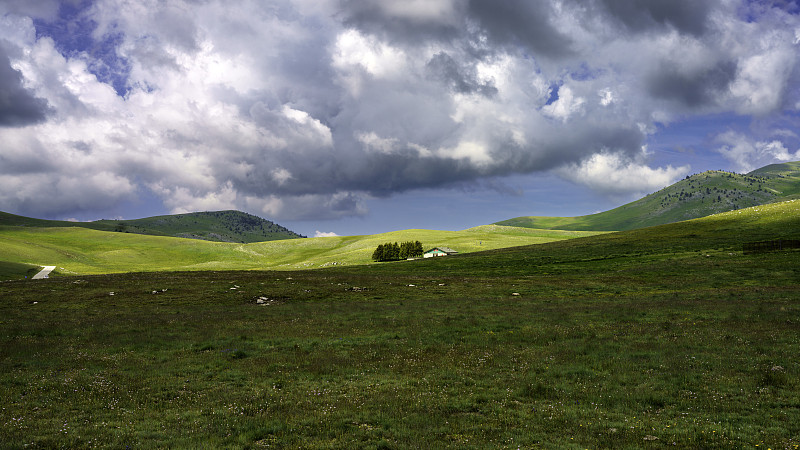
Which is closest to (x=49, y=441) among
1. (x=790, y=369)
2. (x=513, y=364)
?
(x=513, y=364)

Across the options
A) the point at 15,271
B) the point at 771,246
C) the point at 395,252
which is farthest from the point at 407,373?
the point at 395,252

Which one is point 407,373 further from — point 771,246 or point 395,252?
point 395,252

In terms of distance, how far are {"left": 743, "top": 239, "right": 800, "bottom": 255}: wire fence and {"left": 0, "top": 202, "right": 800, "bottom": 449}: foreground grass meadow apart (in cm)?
4449

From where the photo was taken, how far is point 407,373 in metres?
19.3

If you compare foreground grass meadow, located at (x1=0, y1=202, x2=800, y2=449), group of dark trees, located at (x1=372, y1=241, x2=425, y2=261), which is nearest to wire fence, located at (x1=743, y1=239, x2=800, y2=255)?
foreground grass meadow, located at (x1=0, y1=202, x2=800, y2=449)

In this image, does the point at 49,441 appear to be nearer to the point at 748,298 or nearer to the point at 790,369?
the point at 790,369

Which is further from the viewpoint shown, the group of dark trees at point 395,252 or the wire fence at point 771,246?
the group of dark trees at point 395,252

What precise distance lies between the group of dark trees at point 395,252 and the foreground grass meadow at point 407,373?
114 meters

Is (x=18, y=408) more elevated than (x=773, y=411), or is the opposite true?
(x=18, y=408)

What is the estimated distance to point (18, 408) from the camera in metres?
14.4

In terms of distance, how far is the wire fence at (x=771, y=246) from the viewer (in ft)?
244

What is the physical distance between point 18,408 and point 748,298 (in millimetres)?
53017

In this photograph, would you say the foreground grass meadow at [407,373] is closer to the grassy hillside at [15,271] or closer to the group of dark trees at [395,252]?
the grassy hillside at [15,271]

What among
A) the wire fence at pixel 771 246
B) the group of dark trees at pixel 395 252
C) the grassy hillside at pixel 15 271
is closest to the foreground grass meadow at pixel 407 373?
the wire fence at pixel 771 246
